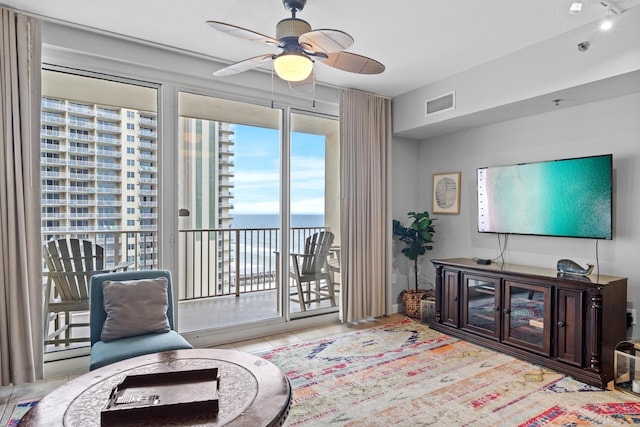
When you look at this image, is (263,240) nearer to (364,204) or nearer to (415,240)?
(364,204)

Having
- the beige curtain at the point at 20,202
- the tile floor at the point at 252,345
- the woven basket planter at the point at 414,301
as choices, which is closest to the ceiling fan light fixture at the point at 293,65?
the beige curtain at the point at 20,202

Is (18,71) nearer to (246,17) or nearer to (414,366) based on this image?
(246,17)

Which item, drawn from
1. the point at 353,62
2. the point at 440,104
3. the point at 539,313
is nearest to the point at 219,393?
the point at 353,62

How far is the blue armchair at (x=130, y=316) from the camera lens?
2289 millimetres

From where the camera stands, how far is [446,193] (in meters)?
4.57

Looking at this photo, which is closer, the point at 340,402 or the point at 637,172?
the point at 340,402

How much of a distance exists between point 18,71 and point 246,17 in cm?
167

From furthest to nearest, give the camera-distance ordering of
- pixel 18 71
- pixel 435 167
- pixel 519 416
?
pixel 435 167 < pixel 18 71 < pixel 519 416

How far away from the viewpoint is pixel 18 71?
105 inches

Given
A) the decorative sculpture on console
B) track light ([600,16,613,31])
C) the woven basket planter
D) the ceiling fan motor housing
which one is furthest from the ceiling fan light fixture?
the woven basket planter

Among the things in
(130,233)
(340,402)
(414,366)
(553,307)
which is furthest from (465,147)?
(130,233)

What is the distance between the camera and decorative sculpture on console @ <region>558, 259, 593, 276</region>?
9.73 feet

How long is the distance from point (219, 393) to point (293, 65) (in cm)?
170

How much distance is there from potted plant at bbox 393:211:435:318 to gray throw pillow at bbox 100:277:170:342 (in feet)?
9.54
